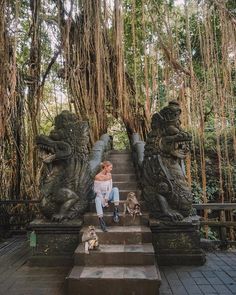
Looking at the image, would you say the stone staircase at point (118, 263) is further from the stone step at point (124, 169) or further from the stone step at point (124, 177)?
the stone step at point (124, 169)

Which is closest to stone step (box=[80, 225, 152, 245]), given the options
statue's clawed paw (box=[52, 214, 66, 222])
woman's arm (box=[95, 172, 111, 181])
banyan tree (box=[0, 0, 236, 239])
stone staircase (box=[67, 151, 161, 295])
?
stone staircase (box=[67, 151, 161, 295])

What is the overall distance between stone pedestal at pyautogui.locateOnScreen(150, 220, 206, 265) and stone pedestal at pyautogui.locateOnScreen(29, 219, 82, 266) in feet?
3.41

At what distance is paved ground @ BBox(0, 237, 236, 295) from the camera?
3.26m

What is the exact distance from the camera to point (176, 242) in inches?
167

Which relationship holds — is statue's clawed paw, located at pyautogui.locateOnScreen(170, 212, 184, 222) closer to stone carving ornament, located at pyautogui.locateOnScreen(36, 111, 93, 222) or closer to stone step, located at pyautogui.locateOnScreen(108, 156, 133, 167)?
stone carving ornament, located at pyautogui.locateOnScreen(36, 111, 93, 222)

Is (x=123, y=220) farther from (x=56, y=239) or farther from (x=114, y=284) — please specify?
(x=114, y=284)

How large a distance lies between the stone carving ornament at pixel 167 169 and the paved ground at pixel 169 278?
2.34 feet

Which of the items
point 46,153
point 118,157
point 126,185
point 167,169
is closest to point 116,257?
point 167,169

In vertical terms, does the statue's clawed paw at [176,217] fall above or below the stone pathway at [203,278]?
above

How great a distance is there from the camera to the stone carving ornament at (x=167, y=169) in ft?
14.4

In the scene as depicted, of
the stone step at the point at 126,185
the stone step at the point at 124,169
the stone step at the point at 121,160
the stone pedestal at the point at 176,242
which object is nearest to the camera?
the stone pedestal at the point at 176,242

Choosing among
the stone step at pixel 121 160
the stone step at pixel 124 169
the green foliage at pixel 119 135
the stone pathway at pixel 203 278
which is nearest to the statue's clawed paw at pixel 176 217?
the stone pathway at pixel 203 278

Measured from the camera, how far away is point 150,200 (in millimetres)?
4551

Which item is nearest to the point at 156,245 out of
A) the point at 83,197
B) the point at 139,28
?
the point at 83,197
